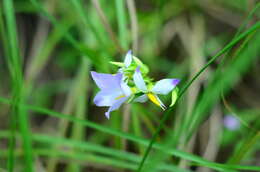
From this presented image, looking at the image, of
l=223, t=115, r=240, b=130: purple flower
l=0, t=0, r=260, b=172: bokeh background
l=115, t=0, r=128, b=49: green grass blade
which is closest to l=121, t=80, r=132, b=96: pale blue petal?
l=115, t=0, r=128, b=49: green grass blade

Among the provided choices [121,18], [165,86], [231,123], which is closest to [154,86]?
[165,86]

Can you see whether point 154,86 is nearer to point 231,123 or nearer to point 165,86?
point 165,86

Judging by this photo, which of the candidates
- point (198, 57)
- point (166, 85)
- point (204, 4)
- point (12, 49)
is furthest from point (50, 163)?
point (204, 4)

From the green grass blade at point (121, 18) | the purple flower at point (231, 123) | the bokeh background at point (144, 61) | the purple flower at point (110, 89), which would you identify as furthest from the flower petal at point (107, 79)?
the purple flower at point (231, 123)

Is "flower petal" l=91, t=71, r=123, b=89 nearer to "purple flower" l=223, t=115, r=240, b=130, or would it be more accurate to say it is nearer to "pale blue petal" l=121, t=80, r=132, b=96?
"pale blue petal" l=121, t=80, r=132, b=96

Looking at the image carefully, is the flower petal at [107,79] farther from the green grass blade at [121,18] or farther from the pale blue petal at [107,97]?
the green grass blade at [121,18]

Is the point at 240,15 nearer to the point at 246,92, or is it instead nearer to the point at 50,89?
the point at 246,92

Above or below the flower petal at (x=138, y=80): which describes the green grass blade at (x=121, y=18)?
above

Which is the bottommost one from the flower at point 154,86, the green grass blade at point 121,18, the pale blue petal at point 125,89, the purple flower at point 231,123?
the pale blue petal at point 125,89
